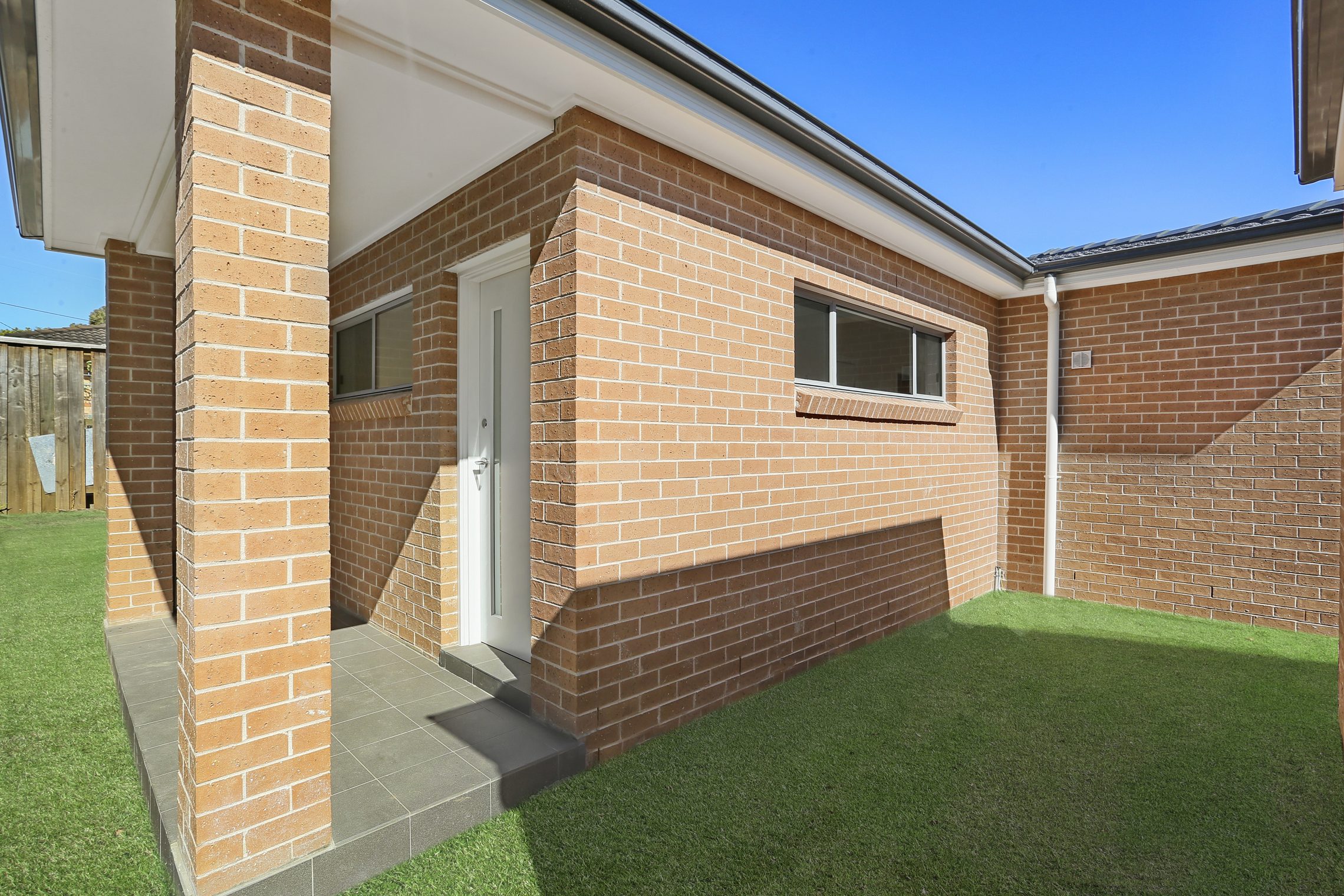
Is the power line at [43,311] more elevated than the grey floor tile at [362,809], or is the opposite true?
the power line at [43,311]

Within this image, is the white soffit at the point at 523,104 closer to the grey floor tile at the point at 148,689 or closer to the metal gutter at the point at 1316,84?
the metal gutter at the point at 1316,84

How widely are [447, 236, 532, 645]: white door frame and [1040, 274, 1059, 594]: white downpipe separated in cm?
562

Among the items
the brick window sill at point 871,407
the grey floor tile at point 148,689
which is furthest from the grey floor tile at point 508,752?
the brick window sill at point 871,407

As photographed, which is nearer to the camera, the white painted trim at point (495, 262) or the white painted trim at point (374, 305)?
the white painted trim at point (495, 262)

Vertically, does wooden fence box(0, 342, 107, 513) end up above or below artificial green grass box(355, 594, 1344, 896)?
above

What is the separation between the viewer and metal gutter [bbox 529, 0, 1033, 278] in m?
2.42

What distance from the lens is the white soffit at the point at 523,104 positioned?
2.26 metres

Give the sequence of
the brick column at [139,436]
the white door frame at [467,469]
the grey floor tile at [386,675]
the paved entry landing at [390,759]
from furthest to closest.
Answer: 1. the brick column at [139,436]
2. the white door frame at [467,469]
3. the grey floor tile at [386,675]
4. the paved entry landing at [390,759]

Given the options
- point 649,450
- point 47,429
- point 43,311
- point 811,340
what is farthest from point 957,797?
point 43,311

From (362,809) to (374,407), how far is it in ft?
9.87

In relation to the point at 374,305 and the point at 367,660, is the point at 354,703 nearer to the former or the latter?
the point at 367,660

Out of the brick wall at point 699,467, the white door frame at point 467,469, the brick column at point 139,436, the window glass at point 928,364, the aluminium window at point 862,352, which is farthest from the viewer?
the window glass at point 928,364

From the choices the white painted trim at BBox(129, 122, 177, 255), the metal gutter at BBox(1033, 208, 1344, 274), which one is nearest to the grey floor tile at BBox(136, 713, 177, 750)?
the white painted trim at BBox(129, 122, 177, 255)

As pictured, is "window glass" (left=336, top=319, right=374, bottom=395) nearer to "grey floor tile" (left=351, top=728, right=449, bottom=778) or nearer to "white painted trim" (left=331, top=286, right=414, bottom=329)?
"white painted trim" (left=331, top=286, right=414, bottom=329)
